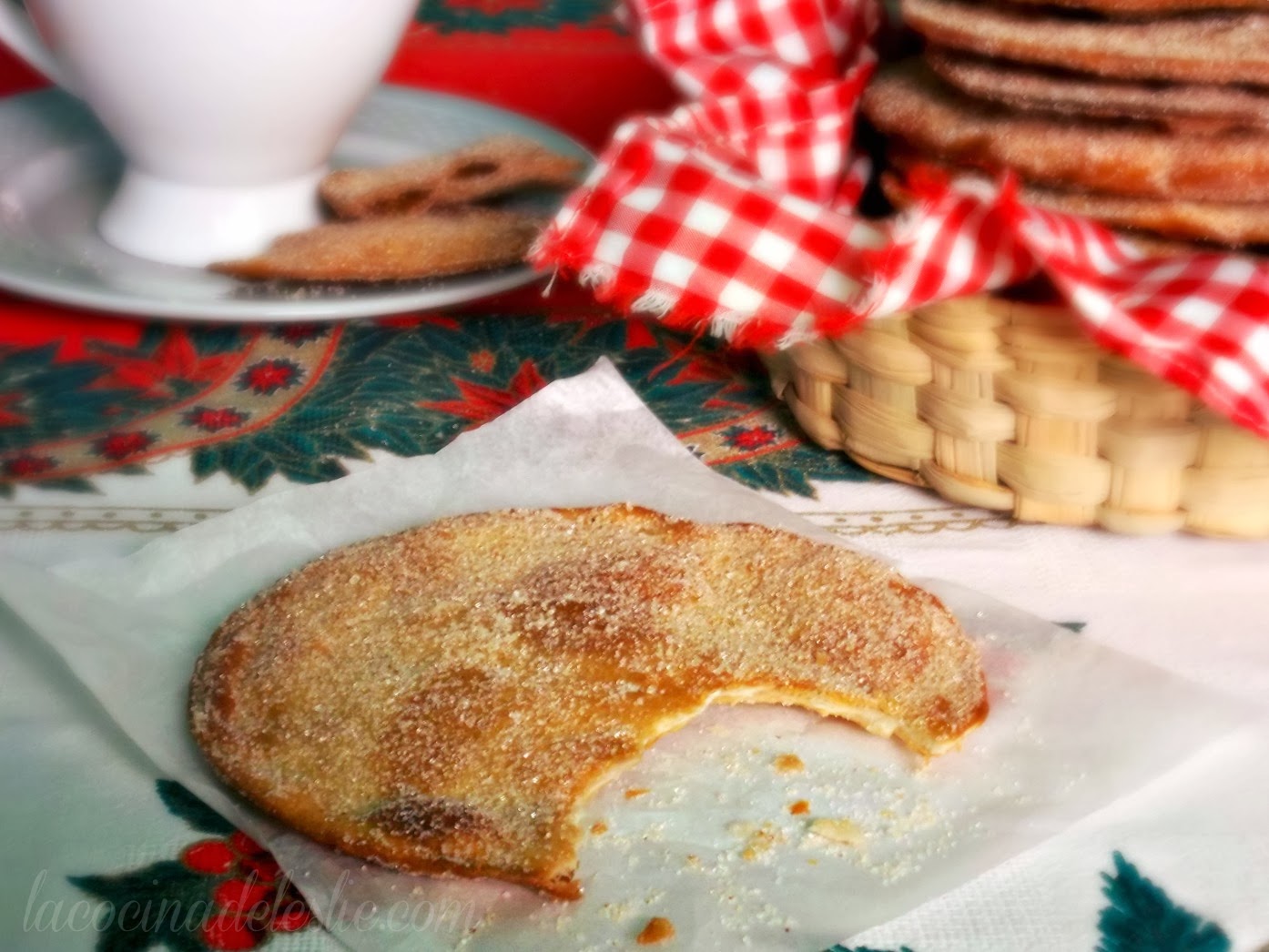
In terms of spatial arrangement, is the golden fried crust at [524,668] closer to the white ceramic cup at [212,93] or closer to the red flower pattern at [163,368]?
the red flower pattern at [163,368]

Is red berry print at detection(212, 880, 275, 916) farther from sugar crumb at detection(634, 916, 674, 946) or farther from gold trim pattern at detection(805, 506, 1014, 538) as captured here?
gold trim pattern at detection(805, 506, 1014, 538)

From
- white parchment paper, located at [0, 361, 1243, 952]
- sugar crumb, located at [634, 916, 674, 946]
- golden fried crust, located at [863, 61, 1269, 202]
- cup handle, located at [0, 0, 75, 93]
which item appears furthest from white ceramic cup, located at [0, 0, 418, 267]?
sugar crumb, located at [634, 916, 674, 946]

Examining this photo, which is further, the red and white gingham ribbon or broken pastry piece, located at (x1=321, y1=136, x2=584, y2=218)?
broken pastry piece, located at (x1=321, y1=136, x2=584, y2=218)

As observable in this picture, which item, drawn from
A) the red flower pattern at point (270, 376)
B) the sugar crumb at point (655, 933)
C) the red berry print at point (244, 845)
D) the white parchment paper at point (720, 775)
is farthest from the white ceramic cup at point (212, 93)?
the sugar crumb at point (655, 933)

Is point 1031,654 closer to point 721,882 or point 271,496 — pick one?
point 721,882

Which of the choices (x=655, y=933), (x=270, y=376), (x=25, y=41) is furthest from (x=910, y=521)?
(x=25, y=41)

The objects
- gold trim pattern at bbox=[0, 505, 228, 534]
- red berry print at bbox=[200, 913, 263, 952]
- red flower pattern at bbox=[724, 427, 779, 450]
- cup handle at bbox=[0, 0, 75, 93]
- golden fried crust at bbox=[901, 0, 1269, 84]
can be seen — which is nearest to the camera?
red berry print at bbox=[200, 913, 263, 952]

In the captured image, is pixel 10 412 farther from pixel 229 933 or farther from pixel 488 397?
pixel 229 933

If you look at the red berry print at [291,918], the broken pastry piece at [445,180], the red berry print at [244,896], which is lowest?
the red berry print at [244,896]
